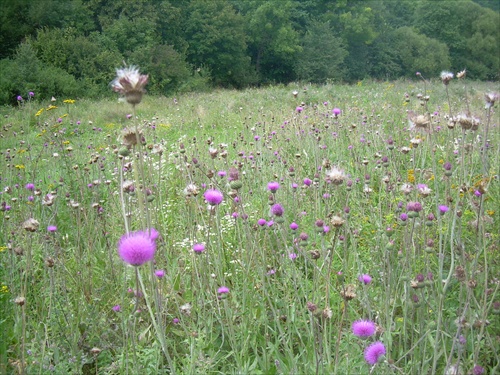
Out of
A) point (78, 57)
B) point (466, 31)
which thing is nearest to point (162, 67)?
point (78, 57)

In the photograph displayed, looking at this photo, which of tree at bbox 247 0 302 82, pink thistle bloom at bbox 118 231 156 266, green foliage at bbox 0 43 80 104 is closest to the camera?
pink thistle bloom at bbox 118 231 156 266

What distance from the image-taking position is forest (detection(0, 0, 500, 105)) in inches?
614

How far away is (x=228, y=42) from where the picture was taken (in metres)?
24.3

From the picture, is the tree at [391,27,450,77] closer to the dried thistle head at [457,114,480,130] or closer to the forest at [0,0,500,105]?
the forest at [0,0,500,105]

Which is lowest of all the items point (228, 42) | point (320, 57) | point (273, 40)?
point (320, 57)

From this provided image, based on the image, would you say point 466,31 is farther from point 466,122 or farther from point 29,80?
point 466,122

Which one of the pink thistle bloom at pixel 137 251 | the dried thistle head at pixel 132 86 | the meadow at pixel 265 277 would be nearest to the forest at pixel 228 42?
the meadow at pixel 265 277

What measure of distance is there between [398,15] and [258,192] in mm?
41776

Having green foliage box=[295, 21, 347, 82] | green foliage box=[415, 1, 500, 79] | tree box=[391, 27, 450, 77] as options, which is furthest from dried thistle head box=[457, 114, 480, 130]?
green foliage box=[415, 1, 500, 79]

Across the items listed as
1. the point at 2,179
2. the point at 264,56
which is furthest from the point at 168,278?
the point at 264,56

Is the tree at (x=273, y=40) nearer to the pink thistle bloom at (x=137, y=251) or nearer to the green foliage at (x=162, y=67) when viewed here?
the green foliage at (x=162, y=67)

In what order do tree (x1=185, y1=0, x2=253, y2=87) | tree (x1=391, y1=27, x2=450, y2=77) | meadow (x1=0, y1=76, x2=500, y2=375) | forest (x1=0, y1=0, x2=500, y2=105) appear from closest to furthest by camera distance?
meadow (x1=0, y1=76, x2=500, y2=375)
forest (x1=0, y1=0, x2=500, y2=105)
tree (x1=185, y1=0, x2=253, y2=87)
tree (x1=391, y1=27, x2=450, y2=77)

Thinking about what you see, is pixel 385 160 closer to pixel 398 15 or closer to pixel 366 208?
pixel 366 208

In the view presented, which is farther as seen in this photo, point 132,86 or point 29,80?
point 29,80
